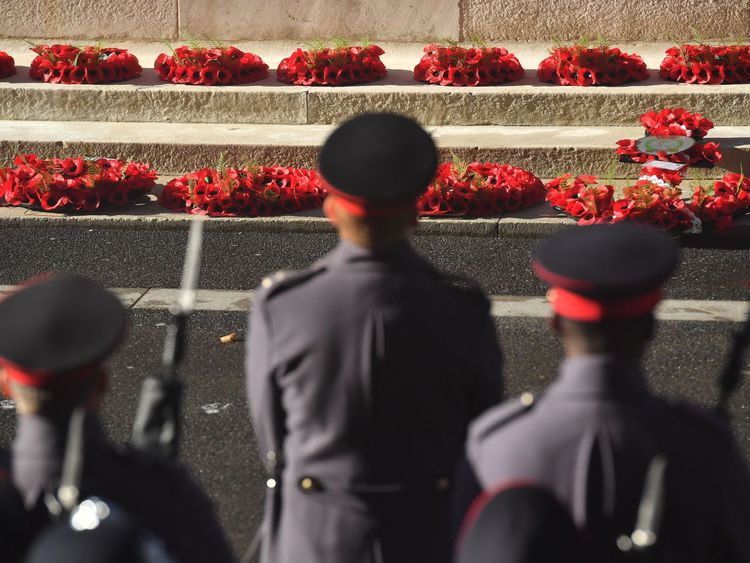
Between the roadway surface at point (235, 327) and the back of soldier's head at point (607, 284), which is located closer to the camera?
the back of soldier's head at point (607, 284)

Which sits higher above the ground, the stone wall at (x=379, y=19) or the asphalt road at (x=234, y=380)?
the stone wall at (x=379, y=19)

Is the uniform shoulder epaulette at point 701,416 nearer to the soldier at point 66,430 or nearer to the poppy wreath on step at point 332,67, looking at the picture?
the soldier at point 66,430

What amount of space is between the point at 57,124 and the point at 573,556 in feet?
32.5

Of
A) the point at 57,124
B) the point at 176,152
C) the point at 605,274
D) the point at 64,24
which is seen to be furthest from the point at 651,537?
the point at 64,24

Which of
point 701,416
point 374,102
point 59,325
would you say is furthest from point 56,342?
point 374,102

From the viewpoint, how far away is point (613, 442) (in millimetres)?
2186

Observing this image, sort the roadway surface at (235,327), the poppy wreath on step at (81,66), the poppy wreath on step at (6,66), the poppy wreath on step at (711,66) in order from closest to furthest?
the roadway surface at (235,327), the poppy wreath on step at (711,66), the poppy wreath on step at (81,66), the poppy wreath on step at (6,66)

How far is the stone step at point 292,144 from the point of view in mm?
9953

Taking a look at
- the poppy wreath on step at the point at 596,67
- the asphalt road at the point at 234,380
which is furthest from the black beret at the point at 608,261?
the poppy wreath on step at the point at 596,67

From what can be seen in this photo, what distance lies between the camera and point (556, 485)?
218cm

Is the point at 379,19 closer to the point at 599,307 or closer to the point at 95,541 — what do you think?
the point at 599,307

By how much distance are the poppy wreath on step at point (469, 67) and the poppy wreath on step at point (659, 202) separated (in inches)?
99.1

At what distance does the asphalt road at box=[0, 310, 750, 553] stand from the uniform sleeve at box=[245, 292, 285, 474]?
176 cm

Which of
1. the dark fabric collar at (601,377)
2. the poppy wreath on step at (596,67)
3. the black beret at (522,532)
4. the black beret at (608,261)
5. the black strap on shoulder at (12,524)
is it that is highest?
the black beret at (608,261)
